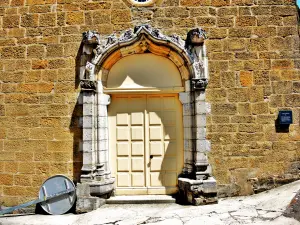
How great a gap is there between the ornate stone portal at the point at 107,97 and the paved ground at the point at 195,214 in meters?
0.35

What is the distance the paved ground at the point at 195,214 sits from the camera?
12.3 feet

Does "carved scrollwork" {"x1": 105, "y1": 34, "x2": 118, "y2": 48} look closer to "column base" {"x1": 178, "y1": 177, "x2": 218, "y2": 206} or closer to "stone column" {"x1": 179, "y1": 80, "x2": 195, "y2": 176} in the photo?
"stone column" {"x1": 179, "y1": 80, "x2": 195, "y2": 176}

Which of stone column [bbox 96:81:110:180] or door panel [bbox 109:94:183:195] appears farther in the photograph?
door panel [bbox 109:94:183:195]

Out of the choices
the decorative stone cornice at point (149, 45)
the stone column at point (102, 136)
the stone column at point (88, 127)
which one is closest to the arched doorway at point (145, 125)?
the stone column at point (102, 136)

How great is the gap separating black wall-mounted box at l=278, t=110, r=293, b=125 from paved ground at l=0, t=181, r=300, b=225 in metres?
1.11

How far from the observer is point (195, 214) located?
403 cm

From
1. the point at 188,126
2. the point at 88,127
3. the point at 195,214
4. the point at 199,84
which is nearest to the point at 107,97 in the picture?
the point at 88,127

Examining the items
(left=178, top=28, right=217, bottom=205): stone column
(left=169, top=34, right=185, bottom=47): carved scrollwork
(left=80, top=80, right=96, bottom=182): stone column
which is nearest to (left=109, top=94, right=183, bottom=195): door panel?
(left=178, top=28, right=217, bottom=205): stone column

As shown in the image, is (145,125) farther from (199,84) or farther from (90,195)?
(90,195)

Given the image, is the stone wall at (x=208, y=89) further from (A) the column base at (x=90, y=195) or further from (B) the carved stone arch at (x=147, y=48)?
(A) the column base at (x=90, y=195)

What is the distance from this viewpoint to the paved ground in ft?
12.3

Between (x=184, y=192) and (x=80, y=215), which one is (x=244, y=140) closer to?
(x=184, y=192)

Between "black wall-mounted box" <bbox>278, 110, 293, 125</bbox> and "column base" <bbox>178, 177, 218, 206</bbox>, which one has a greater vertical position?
"black wall-mounted box" <bbox>278, 110, 293, 125</bbox>

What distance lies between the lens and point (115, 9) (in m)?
4.93
